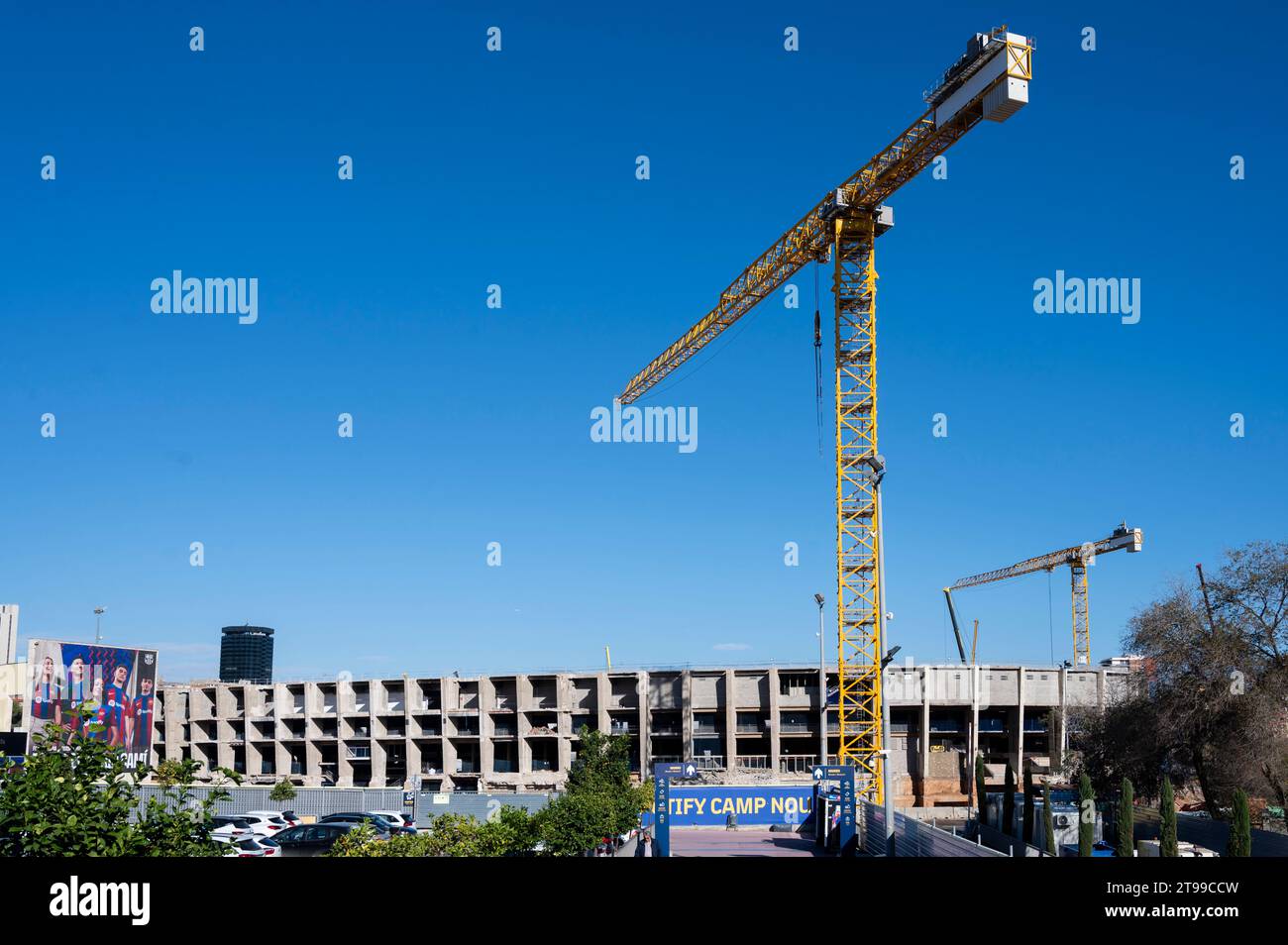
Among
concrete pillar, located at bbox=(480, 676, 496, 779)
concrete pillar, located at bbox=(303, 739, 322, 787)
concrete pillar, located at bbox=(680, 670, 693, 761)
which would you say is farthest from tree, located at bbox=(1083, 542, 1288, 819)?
concrete pillar, located at bbox=(303, 739, 322, 787)

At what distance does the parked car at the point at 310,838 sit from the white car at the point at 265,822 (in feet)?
9.56

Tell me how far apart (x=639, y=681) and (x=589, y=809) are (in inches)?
1991

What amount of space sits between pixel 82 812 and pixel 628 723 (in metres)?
72.1

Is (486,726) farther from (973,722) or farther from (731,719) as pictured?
(973,722)

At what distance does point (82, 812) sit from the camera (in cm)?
1067

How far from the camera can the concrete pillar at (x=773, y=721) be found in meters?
74.9

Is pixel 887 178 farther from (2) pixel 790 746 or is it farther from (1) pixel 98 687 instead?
(1) pixel 98 687

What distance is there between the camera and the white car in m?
41.8

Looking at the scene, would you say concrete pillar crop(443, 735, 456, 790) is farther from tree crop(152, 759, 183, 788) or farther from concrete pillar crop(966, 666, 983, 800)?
tree crop(152, 759, 183, 788)

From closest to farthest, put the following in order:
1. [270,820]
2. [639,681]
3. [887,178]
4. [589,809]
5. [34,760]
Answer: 1. [34,760]
2. [589,809]
3. [270,820]
4. [887,178]
5. [639,681]

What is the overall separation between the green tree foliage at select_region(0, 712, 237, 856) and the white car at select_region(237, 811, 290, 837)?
1232 inches

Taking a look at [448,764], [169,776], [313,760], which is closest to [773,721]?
[448,764]

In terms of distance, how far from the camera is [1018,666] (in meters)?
77.1
